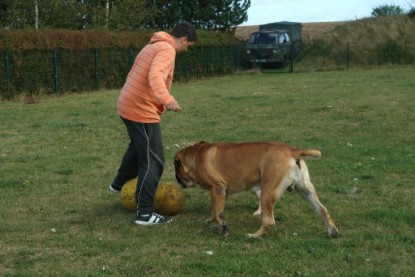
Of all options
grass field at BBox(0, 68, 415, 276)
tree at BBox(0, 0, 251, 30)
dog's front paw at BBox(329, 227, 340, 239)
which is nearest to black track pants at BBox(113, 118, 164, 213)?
grass field at BBox(0, 68, 415, 276)

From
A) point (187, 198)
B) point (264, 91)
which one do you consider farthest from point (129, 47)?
point (187, 198)

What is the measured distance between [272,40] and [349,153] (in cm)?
2670

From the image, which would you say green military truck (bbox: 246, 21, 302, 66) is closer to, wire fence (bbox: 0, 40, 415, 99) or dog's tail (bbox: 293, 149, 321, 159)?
wire fence (bbox: 0, 40, 415, 99)

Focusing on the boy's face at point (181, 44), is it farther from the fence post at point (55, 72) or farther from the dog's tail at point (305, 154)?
the fence post at point (55, 72)

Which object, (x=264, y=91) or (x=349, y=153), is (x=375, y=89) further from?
(x=349, y=153)

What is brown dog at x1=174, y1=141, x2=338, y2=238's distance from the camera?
5.61 m

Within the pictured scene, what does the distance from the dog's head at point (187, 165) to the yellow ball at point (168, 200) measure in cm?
19

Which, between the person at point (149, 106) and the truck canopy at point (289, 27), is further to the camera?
the truck canopy at point (289, 27)

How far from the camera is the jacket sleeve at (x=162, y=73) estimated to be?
18.9ft

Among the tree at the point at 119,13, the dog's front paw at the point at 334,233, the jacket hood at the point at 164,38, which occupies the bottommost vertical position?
the dog's front paw at the point at 334,233

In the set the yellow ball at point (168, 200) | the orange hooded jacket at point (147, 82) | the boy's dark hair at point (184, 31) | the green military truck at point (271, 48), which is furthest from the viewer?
the green military truck at point (271, 48)

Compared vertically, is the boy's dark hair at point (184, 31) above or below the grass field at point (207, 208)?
above

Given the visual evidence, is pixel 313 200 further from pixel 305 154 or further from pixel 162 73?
pixel 162 73

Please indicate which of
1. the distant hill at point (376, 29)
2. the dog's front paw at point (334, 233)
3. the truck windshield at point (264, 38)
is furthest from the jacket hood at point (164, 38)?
the distant hill at point (376, 29)
